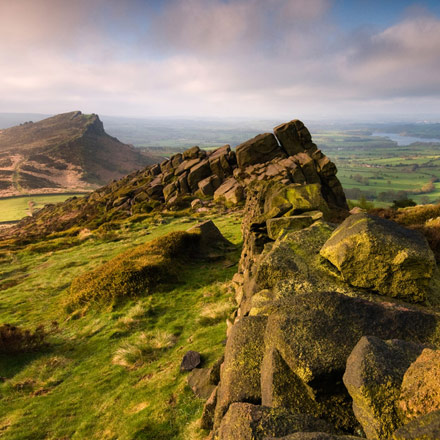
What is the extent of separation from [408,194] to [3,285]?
674 feet

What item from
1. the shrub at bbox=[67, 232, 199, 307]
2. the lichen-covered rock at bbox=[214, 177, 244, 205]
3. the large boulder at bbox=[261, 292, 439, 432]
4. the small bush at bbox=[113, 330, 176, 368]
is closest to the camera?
the large boulder at bbox=[261, 292, 439, 432]

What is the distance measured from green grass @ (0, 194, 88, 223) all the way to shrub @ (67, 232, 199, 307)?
129255 millimetres

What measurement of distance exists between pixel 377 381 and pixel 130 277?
643 inches

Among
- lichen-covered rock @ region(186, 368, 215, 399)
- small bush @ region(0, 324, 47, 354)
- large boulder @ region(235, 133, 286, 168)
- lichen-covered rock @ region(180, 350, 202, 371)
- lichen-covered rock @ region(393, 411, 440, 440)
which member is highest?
large boulder @ region(235, 133, 286, 168)

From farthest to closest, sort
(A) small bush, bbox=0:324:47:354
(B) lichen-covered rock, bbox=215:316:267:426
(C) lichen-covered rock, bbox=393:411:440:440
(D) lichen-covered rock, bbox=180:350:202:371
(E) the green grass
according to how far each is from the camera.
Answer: (E) the green grass < (A) small bush, bbox=0:324:47:354 < (D) lichen-covered rock, bbox=180:350:202:371 < (B) lichen-covered rock, bbox=215:316:267:426 < (C) lichen-covered rock, bbox=393:411:440:440

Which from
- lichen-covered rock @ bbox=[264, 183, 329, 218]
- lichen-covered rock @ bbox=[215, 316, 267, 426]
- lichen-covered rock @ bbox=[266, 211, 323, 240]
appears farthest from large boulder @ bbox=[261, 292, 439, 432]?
lichen-covered rock @ bbox=[264, 183, 329, 218]

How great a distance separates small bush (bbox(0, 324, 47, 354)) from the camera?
40.0ft

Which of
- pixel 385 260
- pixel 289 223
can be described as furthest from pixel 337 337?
pixel 289 223

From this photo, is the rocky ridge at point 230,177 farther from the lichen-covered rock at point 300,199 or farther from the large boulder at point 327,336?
the large boulder at point 327,336

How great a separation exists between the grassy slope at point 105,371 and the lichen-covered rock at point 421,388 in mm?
5414

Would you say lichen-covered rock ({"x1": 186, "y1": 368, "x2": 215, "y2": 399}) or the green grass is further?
the green grass

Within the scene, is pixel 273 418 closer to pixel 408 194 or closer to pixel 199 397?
pixel 199 397

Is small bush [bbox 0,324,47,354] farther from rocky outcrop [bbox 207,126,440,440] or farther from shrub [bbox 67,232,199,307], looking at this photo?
rocky outcrop [bbox 207,126,440,440]

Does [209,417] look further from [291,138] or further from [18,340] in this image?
[291,138]
